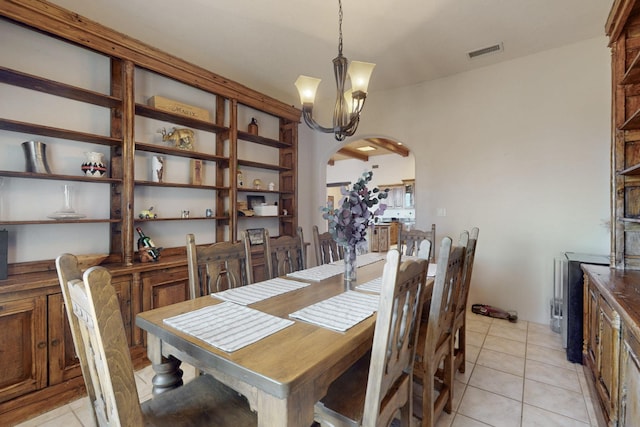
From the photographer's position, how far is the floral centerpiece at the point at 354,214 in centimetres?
181

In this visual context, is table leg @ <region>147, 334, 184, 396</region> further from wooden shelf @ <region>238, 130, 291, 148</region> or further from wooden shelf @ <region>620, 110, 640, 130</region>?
wooden shelf @ <region>620, 110, 640, 130</region>

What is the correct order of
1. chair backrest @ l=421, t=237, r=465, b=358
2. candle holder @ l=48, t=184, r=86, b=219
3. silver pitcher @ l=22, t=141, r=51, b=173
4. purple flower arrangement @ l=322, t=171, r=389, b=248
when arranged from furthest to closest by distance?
Result: candle holder @ l=48, t=184, r=86, b=219, silver pitcher @ l=22, t=141, r=51, b=173, purple flower arrangement @ l=322, t=171, r=389, b=248, chair backrest @ l=421, t=237, r=465, b=358

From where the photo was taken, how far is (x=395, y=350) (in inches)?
42.5

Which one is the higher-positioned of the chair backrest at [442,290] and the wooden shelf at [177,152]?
Result: the wooden shelf at [177,152]

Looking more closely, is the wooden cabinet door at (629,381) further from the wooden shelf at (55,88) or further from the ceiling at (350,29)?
the wooden shelf at (55,88)

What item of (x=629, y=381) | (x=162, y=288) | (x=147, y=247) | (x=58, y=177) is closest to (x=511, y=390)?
(x=629, y=381)

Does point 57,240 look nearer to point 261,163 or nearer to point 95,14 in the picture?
point 95,14

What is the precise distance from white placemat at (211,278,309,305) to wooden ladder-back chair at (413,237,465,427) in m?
0.76

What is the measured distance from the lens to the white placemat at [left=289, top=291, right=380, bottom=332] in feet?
3.94

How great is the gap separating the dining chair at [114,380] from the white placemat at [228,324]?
273mm

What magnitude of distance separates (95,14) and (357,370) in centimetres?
327

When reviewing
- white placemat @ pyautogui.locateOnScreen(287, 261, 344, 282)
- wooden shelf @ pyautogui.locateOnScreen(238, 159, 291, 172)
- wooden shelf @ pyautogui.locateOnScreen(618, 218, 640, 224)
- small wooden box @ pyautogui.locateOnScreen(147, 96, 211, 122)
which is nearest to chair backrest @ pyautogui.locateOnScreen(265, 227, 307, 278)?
white placemat @ pyautogui.locateOnScreen(287, 261, 344, 282)

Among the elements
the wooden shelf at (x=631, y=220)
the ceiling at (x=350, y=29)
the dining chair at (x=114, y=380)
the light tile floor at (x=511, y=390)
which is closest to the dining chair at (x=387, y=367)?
the dining chair at (x=114, y=380)

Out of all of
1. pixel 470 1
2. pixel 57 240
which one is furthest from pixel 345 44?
pixel 57 240
